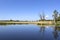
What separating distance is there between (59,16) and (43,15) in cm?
1047

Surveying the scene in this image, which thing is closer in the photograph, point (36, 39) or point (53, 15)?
point (36, 39)

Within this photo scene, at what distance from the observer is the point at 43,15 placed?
3270 inches

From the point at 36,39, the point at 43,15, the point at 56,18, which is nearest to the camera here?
the point at 36,39

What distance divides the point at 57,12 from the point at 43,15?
9.31 meters

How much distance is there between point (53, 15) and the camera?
78000 mm

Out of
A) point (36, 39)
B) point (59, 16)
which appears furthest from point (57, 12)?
point (36, 39)

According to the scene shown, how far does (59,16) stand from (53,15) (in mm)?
3997

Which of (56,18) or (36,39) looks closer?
(36,39)

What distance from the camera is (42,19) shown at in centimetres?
8356

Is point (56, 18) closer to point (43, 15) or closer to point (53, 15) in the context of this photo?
point (53, 15)

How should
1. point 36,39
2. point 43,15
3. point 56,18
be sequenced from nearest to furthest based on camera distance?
point 36,39 → point 56,18 → point 43,15

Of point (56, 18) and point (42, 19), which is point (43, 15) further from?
point (56, 18)

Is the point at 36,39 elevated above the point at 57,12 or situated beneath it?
situated beneath

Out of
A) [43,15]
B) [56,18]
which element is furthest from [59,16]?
[43,15]
